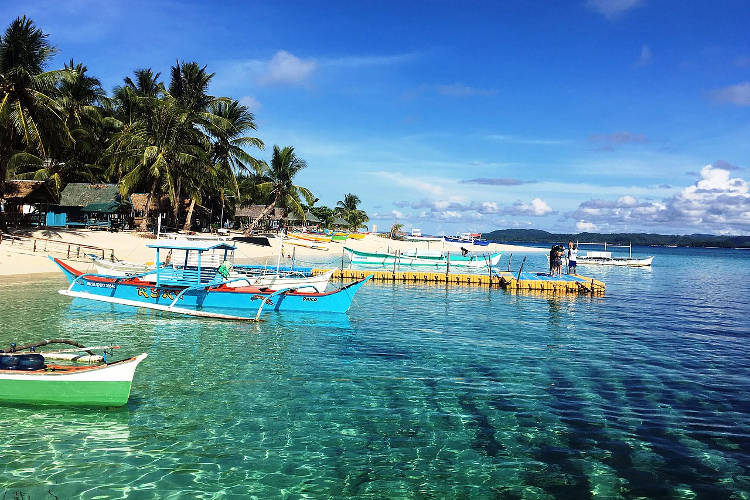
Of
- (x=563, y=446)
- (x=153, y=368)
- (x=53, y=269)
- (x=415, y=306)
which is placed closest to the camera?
(x=563, y=446)

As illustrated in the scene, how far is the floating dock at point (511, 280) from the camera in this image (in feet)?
98.8

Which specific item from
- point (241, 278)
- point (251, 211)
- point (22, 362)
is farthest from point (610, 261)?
point (22, 362)

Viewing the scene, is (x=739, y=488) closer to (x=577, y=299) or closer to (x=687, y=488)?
(x=687, y=488)

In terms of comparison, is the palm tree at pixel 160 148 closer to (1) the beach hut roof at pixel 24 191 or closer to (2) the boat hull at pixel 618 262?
(1) the beach hut roof at pixel 24 191

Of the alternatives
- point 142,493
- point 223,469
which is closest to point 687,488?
point 223,469

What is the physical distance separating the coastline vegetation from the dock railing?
4465 millimetres

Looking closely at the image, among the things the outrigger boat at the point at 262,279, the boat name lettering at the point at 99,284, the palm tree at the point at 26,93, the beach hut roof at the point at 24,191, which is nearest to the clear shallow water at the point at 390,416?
the boat name lettering at the point at 99,284

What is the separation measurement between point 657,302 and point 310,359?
22.6 meters

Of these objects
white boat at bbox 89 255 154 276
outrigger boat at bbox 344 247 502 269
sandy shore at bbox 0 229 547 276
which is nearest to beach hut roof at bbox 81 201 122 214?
sandy shore at bbox 0 229 547 276

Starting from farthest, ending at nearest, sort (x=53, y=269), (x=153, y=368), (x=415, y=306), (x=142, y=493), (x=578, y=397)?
1. (x=53, y=269)
2. (x=415, y=306)
3. (x=153, y=368)
4. (x=578, y=397)
5. (x=142, y=493)

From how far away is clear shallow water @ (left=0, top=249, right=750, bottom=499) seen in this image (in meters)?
6.94

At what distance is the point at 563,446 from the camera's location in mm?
8219

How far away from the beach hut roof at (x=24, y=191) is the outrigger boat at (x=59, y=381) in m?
35.3

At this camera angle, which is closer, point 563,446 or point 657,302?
point 563,446
